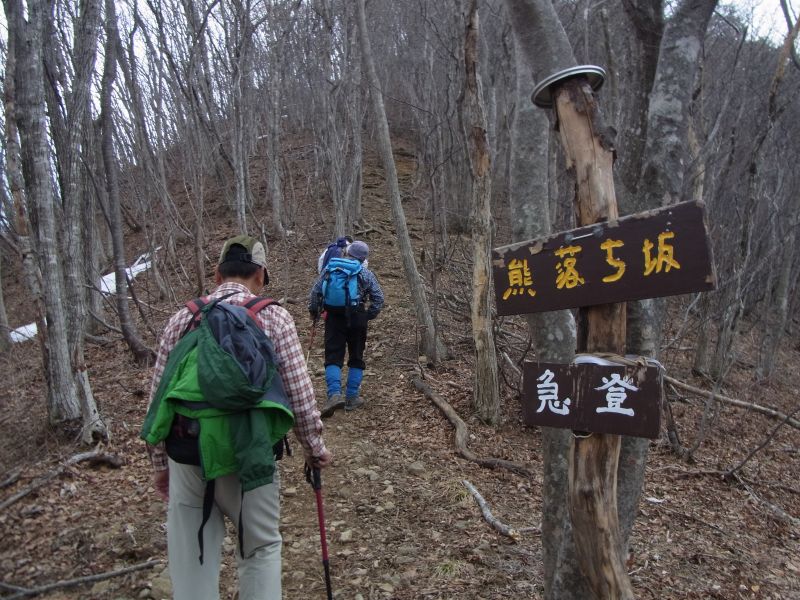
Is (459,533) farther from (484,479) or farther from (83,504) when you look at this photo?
(83,504)

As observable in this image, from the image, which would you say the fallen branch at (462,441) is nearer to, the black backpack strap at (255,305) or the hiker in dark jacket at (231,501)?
the hiker in dark jacket at (231,501)

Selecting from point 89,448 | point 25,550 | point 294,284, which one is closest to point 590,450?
point 25,550

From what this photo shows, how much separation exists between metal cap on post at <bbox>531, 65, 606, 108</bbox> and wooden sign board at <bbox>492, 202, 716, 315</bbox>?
633 mm

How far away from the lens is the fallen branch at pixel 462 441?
204 inches

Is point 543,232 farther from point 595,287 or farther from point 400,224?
point 400,224

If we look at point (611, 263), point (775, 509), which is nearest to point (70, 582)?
point (611, 263)

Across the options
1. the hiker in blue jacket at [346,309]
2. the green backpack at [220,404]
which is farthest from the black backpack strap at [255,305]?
the hiker in blue jacket at [346,309]

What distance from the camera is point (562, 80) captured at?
2121mm

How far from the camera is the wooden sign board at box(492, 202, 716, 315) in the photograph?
1.74m

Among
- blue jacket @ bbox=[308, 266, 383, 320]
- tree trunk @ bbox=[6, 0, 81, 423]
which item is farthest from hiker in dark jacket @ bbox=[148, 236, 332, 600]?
blue jacket @ bbox=[308, 266, 383, 320]

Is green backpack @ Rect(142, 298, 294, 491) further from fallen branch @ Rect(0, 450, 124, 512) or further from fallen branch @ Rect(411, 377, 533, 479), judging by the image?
fallen branch @ Rect(411, 377, 533, 479)

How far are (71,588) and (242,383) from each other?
7.53 ft

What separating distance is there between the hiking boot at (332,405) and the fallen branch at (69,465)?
210cm

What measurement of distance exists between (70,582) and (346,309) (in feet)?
11.3
